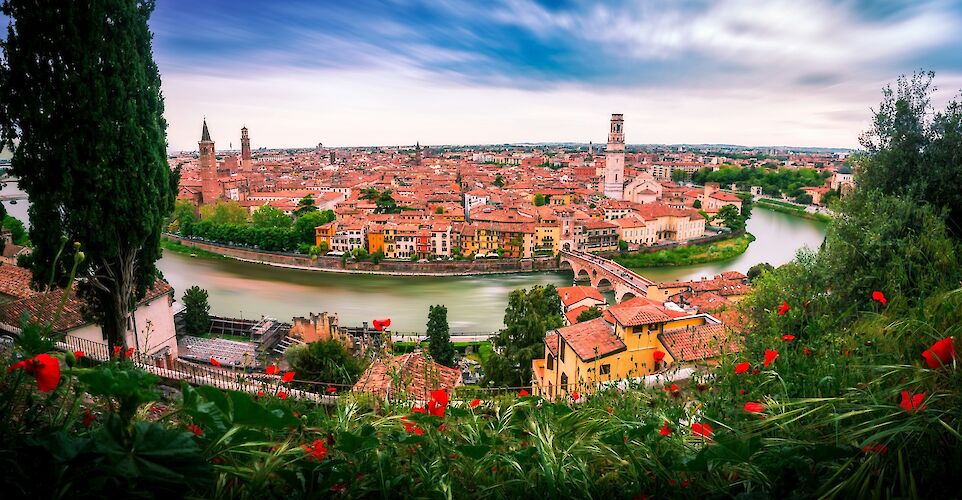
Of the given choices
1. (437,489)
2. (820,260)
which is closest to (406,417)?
(437,489)

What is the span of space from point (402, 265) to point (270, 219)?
8189 mm

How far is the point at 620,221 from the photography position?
24328 millimetres

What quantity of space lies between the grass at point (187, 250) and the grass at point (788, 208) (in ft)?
93.5

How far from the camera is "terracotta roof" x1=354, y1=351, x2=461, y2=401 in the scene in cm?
175

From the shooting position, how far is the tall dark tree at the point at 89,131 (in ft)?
11.6

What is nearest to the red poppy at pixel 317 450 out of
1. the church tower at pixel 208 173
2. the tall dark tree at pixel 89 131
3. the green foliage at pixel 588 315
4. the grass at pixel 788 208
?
the tall dark tree at pixel 89 131

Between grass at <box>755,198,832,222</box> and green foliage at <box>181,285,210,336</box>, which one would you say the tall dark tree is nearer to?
green foliage at <box>181,285,210,336</box>

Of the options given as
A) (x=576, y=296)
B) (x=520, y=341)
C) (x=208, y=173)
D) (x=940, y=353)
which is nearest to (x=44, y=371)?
(x=940, y=353)

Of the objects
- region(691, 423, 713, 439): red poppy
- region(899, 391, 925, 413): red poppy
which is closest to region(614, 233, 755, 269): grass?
region(691, 423, 713, 439): red poppy

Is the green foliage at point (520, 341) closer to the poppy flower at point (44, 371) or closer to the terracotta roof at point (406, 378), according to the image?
the terracotta roof at point (406, 378)

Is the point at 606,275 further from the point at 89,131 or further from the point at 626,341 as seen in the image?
the point at 89,131

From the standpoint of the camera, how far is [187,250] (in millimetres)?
22609

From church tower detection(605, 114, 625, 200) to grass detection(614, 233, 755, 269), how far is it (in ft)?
42.1

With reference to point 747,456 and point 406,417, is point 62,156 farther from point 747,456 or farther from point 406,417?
point 747,456
